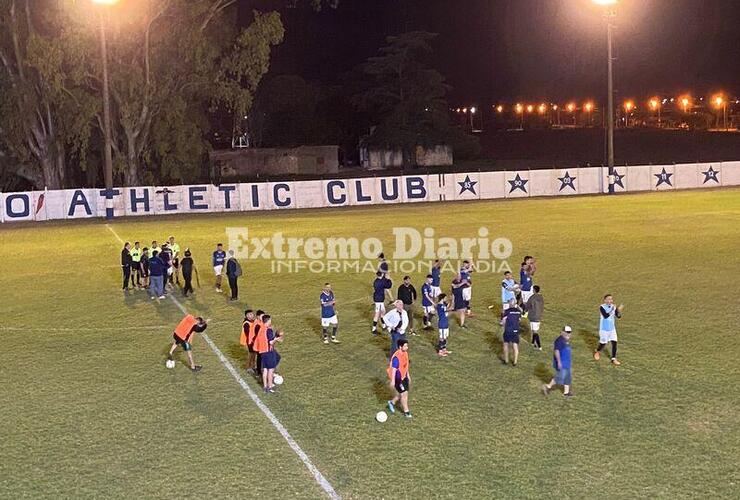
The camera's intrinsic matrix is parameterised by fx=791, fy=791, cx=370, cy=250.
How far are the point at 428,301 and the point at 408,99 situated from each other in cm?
5948

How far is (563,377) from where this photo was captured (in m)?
12.8

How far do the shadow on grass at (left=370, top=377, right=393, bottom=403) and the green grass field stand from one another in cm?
7

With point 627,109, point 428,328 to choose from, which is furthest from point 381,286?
point 627,109

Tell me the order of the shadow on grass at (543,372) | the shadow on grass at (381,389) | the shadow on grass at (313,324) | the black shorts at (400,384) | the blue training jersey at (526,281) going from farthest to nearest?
the shadow on grass at (313,324) < the blue training jersey at (526,281) < the shadow on grass at (543,372) < the shadow on grass at (381,389) < the black shorts at (400,384)

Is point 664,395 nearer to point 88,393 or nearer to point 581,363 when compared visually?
point 581,363

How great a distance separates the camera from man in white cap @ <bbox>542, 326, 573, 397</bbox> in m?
12.4

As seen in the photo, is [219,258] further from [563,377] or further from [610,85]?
[610,85]

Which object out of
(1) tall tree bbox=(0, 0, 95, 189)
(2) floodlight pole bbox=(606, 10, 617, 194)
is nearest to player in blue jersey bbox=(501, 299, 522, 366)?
(2) floodlight pole bbox=(606, 10, 617, 194)

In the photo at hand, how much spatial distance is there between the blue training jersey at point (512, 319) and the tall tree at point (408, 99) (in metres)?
58.6

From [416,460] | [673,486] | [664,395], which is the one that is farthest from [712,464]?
[416,460]

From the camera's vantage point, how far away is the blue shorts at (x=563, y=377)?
41.9 feet

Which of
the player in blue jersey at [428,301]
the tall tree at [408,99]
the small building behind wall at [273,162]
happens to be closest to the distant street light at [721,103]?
the tall tree at [408,99]

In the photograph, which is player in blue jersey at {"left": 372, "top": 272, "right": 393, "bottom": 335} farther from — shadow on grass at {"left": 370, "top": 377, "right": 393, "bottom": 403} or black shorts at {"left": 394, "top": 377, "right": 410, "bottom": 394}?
black shorts at {"left": 394, "top": 377, "right": 410, "bottom": 394}

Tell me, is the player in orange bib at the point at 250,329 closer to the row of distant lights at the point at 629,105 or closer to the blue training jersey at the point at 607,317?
the blue training jersey at the point at 607,317
